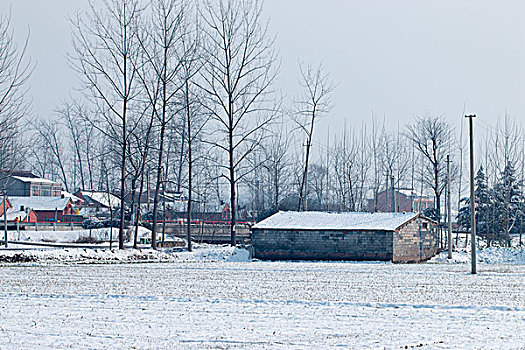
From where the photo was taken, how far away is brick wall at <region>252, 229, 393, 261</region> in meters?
39.9

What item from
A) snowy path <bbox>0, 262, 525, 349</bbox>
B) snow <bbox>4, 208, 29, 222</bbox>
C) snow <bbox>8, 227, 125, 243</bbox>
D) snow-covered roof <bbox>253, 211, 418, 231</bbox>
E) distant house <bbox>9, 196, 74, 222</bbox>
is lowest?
snowy path <bbox>0, 262, 525, 349</bbox>

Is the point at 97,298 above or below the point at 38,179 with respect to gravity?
below

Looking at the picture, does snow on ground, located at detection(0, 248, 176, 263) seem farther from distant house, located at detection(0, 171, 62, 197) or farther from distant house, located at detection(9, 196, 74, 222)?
distant house, located at detection(0, 171, 62, 197)

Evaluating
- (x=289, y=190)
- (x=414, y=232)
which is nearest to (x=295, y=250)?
(x=414, y=232)

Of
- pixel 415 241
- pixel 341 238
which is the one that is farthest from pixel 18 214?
pixel 415 241

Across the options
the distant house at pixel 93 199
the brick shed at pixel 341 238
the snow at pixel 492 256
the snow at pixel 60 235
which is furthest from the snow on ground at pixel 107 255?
the distant house at pixel 93 199

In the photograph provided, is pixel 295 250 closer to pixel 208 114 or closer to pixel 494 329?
pixel 208 114

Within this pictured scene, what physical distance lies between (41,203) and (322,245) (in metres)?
55.0

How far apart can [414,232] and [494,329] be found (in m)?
29.7

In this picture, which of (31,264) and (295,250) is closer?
(31,264)

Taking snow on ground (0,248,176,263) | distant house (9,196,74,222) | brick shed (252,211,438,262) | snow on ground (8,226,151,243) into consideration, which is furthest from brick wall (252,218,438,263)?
distant house (9,196,74,222)

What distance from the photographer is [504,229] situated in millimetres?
56531

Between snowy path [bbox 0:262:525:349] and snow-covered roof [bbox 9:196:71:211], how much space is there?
2445 inches

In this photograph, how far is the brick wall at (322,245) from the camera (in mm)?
39938
